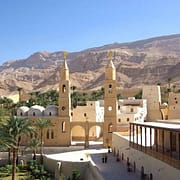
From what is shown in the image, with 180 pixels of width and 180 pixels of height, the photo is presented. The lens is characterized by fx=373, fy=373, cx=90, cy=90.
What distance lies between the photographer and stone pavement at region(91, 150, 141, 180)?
23734 mm

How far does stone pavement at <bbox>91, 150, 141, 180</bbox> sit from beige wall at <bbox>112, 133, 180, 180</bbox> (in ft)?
2.73

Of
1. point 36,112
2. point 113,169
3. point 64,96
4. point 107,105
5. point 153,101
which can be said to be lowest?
point 113,169

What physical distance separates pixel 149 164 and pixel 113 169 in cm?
513

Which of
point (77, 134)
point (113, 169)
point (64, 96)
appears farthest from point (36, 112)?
point (113, 169)

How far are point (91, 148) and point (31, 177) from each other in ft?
30.3

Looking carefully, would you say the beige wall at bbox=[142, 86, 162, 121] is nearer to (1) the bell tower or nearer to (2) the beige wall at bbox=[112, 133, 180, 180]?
(1) the bell tower

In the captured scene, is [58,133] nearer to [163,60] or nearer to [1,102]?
[1,102]

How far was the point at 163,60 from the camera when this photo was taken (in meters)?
138

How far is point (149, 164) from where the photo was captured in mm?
22281

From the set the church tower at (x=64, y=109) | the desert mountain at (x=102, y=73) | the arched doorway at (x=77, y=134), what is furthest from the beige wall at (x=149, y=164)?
the desert mountain at (x=102, y=73)

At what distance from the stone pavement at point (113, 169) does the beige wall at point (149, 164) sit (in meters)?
0.83

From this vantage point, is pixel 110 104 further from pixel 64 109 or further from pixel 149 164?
pixel 149 164

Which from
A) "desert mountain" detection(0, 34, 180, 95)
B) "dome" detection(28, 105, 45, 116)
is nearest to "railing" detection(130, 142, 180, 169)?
"dome" detection(28, 105, 45, 116)

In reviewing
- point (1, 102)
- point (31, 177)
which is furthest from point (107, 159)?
point (1, 102)
